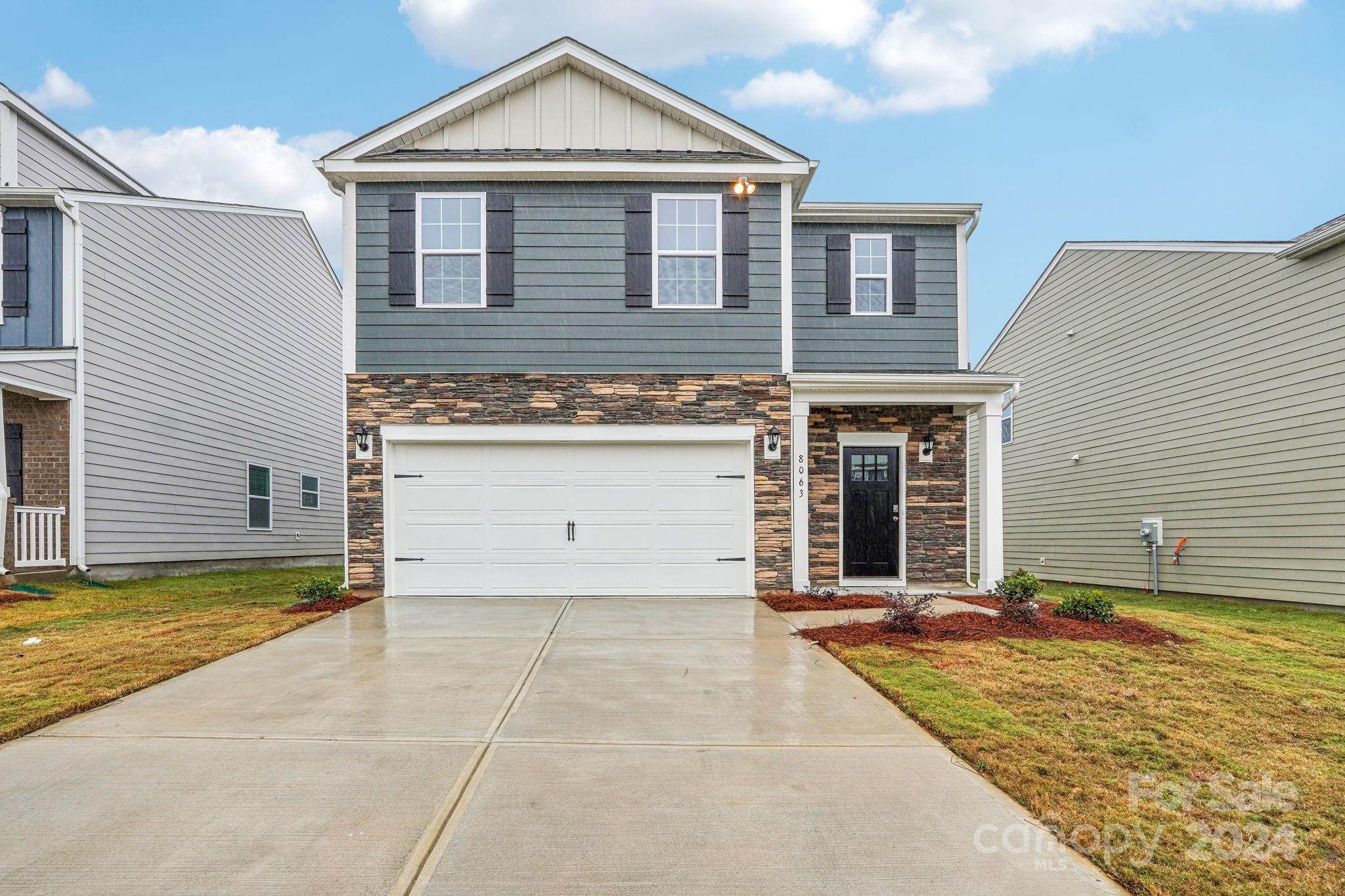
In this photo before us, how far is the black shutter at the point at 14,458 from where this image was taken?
11828 mm

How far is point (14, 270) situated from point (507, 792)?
13003 millimetres

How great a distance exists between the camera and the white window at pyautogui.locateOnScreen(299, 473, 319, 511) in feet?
60.8

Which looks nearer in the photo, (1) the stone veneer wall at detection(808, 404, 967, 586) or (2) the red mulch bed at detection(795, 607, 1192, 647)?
(2) the red mulch bed at detection(795, 607, 1192, 647)

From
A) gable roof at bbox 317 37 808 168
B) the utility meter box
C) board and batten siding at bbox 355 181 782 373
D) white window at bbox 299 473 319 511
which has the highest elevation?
gable roof at bbox 317 37 808 168

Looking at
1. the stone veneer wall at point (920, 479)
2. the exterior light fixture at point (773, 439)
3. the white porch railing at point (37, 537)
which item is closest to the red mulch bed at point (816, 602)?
the stone veneer wall at point (920, 479)

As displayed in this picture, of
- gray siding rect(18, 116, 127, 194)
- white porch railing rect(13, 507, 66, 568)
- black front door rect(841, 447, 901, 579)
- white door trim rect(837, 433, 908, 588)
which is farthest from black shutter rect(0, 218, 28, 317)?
black front door rect(841, 447, 901, 579)

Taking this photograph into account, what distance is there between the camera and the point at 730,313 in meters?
10.6

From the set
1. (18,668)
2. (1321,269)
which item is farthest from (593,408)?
(1321,269)

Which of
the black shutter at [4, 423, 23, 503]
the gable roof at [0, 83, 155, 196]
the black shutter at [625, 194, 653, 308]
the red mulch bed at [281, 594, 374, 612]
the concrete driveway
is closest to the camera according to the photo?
the concrete driveway

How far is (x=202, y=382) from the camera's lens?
1501 cm

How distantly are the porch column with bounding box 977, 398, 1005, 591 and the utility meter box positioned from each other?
13.8 feet

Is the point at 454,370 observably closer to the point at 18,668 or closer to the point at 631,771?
the point at 18,668

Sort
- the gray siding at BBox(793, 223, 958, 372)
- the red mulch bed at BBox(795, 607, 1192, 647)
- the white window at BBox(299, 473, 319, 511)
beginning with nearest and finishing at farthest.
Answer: the red mulch bed at BBox(795, 607, 1192, 647) < the gray siding at BBox(793, 223, 958, 372) < the white window at BBox(299, 473, 319, 511)

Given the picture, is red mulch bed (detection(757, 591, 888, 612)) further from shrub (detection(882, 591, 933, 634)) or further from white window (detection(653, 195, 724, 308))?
white window (detection(653, 195, 724, 308))
